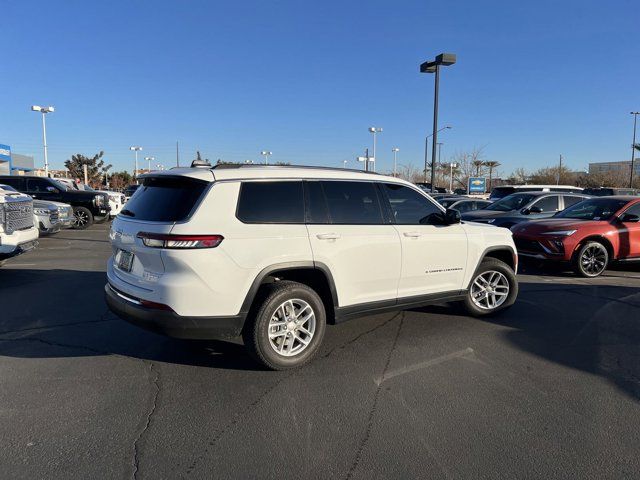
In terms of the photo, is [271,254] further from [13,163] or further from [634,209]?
[13,163]

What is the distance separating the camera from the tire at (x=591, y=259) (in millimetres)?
8531

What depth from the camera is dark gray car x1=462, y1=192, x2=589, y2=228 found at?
1180cm

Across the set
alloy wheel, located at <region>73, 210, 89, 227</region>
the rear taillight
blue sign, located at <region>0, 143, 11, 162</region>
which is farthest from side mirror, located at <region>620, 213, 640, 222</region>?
blue sign, located at <region>0, 143, 11, 162</region>

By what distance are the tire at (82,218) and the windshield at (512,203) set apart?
1358 cm

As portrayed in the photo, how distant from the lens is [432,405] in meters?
3.50

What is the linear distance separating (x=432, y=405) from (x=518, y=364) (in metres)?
1.29

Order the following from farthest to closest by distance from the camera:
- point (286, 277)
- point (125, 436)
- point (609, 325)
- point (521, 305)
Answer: point (521, 305) < point (609, 325) < point (286, 277) < point (125, 436)

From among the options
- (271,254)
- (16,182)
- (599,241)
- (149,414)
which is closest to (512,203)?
(599,241)

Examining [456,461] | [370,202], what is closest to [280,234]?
[370,202]

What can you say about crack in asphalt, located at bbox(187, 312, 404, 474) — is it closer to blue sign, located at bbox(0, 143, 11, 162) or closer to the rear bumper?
the rear bumper

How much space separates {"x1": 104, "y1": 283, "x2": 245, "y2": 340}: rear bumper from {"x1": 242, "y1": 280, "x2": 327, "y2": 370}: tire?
17 centimetres

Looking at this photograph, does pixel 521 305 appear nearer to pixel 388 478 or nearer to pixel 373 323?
pixel 373 323

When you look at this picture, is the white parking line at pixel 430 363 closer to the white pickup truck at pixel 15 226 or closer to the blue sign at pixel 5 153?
the white pickup truck at pixel 15 226

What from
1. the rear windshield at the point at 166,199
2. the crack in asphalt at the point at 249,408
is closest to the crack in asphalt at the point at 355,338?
the crack in asphalt at the point at 249,408
